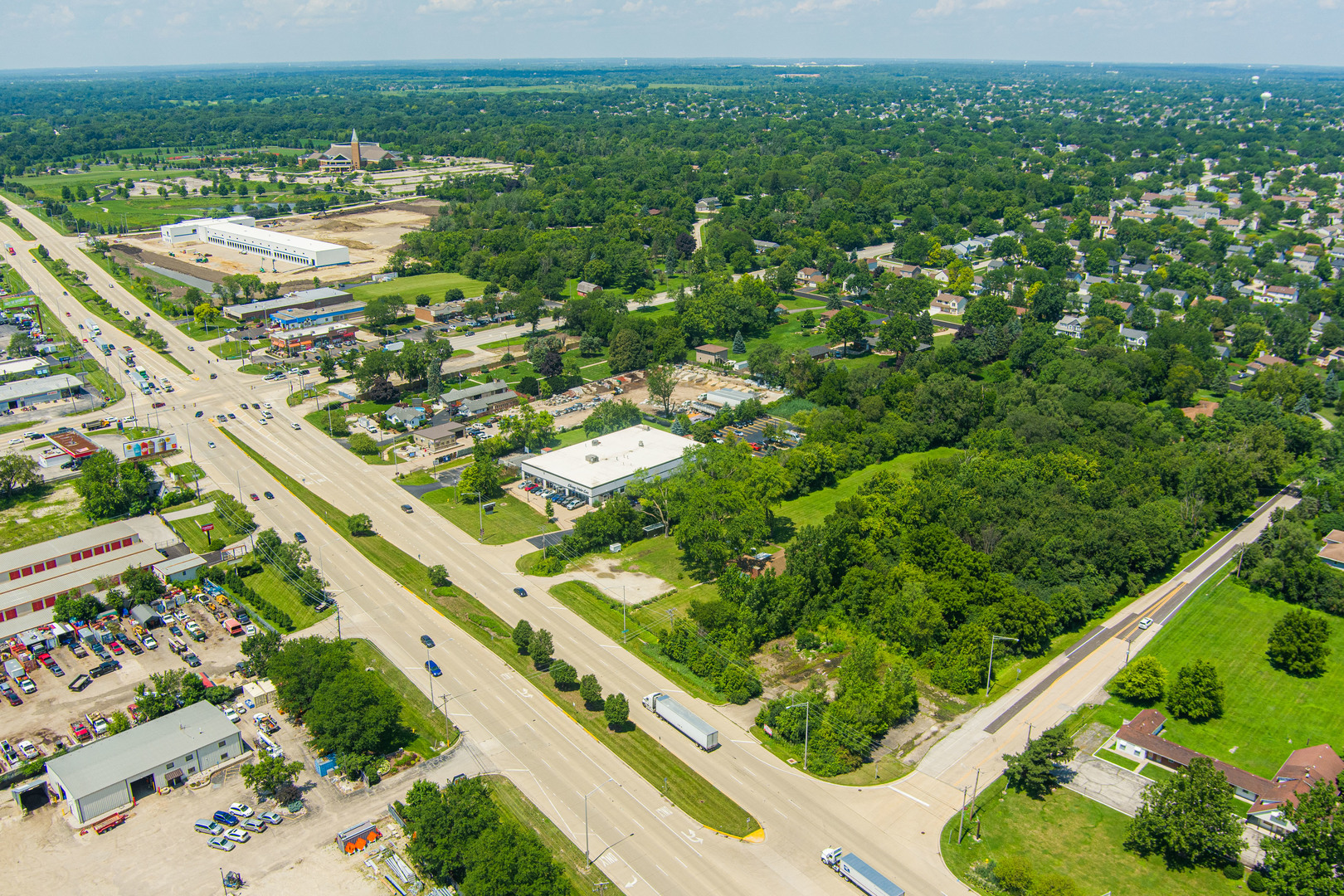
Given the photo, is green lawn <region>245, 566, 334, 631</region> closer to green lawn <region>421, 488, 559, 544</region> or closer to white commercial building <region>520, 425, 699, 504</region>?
green lawn <region>421, 488, 559, 544</region>

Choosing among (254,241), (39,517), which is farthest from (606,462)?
(254,241)

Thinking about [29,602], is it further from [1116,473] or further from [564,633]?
[1116,473]

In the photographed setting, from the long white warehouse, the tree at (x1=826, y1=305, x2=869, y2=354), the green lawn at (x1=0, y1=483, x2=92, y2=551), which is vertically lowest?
the green lawn at (x1=0, y1=483, x2=92, y2=551)

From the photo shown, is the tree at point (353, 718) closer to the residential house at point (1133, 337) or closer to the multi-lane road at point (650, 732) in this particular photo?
the multi-lane road at point (650, 732)

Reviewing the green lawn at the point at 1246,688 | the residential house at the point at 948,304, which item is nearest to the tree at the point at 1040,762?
the green lawn at the point at 1246,688

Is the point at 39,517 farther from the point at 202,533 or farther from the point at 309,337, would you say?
the point at 309,337

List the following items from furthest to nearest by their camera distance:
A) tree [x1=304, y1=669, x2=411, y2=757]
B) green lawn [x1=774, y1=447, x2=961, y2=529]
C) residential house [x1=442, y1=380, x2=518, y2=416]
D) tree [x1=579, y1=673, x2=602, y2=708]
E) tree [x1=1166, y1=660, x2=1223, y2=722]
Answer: residential house [x1=442, y1=380, x2=518, y2=416], green lawn [x1=774, y1=447, x2=961, y2=529], tree [x1=1166, y1=660, x2=1223, y2=722], tree [x1=579, y1=673, x2=602, y2=708], tree [x1=304, y1=669, x2=411, y2=757]

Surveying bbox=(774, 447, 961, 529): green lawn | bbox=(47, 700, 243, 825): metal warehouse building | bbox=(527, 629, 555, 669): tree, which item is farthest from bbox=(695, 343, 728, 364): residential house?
bbox=(47, 700, 243, 825): metal warehouse building
